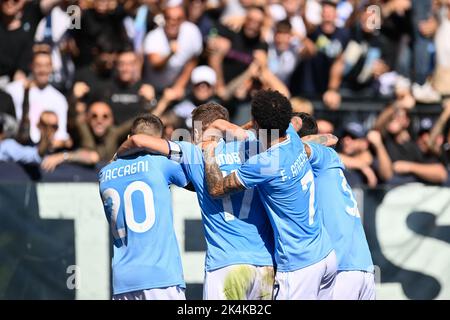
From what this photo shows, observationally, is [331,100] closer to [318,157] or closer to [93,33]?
[93,33]

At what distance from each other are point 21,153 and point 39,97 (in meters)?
0.94

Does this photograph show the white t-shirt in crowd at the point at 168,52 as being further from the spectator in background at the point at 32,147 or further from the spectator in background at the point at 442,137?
the spectator in background at the point at 442,137

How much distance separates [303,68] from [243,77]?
989 mm

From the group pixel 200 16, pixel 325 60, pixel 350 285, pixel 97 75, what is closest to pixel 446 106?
pixel 325 60

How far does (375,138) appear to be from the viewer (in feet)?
44.1

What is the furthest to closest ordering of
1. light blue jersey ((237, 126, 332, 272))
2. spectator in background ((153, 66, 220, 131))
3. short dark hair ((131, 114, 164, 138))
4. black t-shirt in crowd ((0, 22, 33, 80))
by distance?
black t-shirt in crowd ((0, 22, 33, 80)), spectator in background ((153, 66, 220, 131)), short dark hair ((131, 114, 164, 138)), light blue jersey ((237, 126, 332, 272))

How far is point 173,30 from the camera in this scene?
47.3 ft

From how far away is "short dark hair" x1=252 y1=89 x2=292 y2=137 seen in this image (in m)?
8.75

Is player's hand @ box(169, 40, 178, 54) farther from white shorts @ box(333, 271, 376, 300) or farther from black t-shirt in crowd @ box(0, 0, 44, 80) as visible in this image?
white shorts @ box(333, 271, 376, 300)

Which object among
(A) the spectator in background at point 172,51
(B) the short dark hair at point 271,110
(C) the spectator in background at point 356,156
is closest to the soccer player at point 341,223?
(B) the short dark hair at point 271,110

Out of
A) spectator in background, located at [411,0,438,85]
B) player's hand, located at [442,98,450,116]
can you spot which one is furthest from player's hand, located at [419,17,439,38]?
player's hand, located at [442,98,450,116]

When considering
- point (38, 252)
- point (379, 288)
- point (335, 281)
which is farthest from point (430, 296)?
point (38, 252)

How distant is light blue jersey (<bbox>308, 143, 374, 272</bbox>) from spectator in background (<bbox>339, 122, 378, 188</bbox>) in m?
2.85

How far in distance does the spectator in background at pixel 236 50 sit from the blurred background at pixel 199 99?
0.02m
